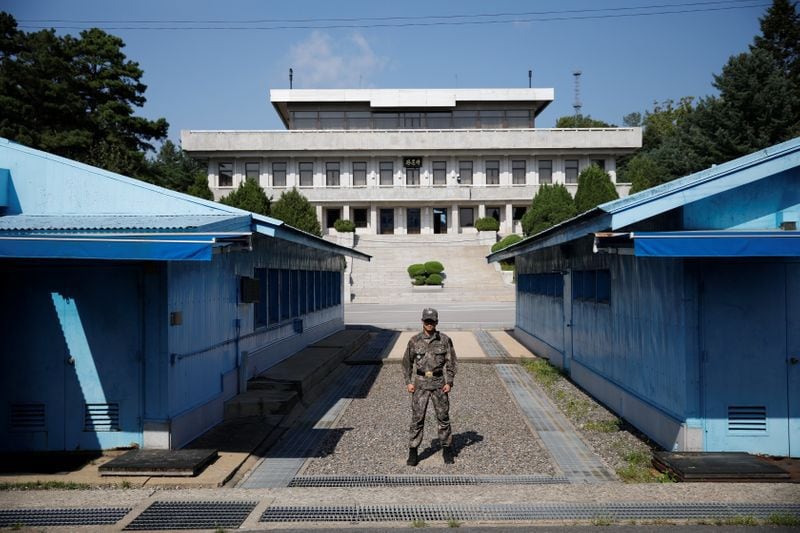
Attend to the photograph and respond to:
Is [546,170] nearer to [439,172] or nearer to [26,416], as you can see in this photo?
[439,172]

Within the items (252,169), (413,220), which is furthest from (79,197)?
(413,220)

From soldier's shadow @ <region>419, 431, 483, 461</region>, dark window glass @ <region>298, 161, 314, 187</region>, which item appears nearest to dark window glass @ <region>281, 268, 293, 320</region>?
soldier's shadow @ <region>419, 431, 483, 461</region>

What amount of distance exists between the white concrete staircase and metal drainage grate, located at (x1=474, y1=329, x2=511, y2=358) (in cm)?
1720

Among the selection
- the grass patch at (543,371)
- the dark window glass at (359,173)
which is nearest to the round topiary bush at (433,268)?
the dark window glass at (359,173)

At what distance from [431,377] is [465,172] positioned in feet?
197

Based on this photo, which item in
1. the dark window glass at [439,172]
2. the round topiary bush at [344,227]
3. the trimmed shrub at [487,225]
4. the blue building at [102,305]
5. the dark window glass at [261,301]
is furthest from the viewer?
the dark window glass at [439,172]

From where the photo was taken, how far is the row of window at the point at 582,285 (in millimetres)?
12422

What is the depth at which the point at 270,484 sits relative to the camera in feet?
25.7

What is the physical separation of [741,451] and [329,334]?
53.0ft

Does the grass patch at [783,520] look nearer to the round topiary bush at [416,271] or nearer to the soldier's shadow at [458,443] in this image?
the soldier's shadow at [458,443]

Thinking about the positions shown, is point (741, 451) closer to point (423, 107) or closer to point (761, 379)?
point (761, 379)

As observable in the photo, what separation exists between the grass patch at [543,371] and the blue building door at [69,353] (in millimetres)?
8892

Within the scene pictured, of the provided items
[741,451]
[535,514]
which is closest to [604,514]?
[535,514]

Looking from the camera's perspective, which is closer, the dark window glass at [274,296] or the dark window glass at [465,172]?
the dark window glass at [274,296]
